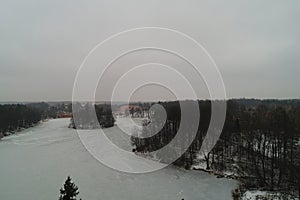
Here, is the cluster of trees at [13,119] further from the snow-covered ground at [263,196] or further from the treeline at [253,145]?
the snow-covered ground at [263,196]

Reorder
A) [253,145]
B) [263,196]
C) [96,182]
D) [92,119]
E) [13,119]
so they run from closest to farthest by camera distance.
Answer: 1. [263,196]
2. [96,182]
3. [253,145]
4. [13,119]
5. [92,119]

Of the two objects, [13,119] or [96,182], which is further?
[13,119]

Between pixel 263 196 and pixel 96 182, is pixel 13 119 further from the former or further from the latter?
pixel 263 196

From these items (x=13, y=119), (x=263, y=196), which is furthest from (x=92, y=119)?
(x=263, y=196)

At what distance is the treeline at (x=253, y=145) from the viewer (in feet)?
36.8

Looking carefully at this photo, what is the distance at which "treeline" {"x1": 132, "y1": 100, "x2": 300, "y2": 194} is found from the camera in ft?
36.8

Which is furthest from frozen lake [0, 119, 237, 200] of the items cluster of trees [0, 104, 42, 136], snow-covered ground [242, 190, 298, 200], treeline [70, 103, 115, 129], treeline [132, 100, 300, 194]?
cluster of trees [0, 104, 42, 136]

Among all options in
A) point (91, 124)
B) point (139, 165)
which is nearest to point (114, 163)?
point (139, 165)

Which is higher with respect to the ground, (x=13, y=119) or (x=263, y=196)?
(x=13, y=119)

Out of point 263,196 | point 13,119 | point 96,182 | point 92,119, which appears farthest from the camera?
point 92,119

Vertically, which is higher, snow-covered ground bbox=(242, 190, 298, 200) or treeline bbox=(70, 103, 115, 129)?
treeline bbox=(70, 103, 115, 129)

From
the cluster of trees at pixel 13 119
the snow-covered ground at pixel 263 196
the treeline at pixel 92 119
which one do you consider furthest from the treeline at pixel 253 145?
the cluster of trees at pixel 13 119

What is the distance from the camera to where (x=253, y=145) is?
14492 mm

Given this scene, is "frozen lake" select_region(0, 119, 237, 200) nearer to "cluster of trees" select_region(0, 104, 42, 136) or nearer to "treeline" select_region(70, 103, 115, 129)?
"treeline" select_region(70, 103, 115, 129)
